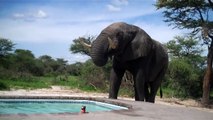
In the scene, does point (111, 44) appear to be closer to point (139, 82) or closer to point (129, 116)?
point (139, 82)

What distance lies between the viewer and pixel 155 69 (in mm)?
12961

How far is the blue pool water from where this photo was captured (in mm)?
11254

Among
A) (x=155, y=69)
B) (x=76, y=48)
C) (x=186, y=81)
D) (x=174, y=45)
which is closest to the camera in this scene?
(x=155, y=69)

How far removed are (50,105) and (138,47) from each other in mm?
3446

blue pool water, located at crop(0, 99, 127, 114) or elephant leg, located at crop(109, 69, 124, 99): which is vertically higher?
elephant leg, located at crop(109, 69, 124, 99)

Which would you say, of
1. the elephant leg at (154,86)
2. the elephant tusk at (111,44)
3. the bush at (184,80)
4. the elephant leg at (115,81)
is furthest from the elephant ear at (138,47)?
the bush at (184,80)

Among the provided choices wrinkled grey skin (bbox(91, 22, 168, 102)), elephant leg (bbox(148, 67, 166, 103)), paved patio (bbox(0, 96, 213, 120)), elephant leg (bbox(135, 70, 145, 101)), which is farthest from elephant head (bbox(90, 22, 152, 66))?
elephant leg (bbox(148, 67, 166, 103))

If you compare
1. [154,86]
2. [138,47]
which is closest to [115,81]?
[138,47]

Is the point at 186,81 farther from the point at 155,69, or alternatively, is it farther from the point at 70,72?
the point at 70,72

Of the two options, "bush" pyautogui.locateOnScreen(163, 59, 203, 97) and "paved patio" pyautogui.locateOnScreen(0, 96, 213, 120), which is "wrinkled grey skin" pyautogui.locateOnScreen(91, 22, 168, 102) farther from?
"bush" pyautogui.locateOnScreen(163, 59, 203, 97)

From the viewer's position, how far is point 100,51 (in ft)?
35.3

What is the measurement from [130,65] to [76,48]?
35.9 metres

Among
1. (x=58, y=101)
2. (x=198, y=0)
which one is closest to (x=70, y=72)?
(x=198, y=0)

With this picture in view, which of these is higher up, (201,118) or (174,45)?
(174,45)
